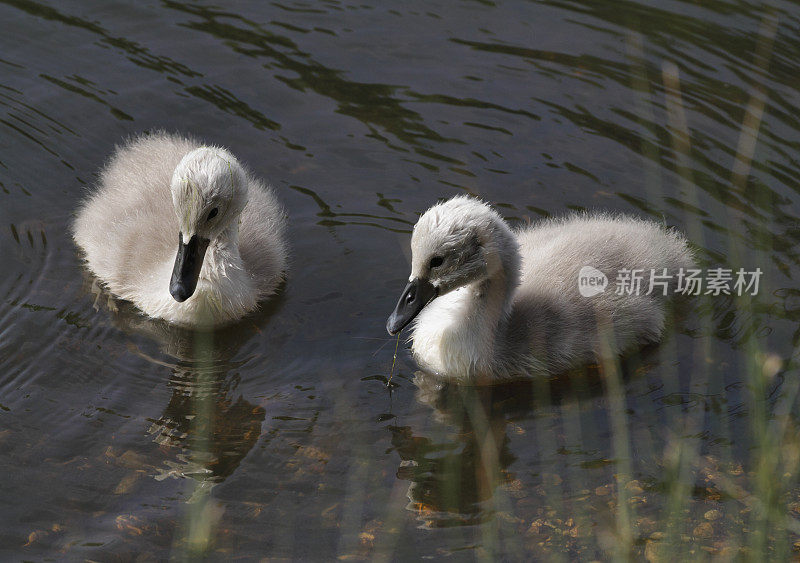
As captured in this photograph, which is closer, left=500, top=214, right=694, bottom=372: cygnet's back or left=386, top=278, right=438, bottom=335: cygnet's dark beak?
left=386, top=278, right=438, bottom=335: cygnet's dark beak

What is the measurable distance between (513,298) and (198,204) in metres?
1.61

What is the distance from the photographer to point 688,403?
17.9 ft

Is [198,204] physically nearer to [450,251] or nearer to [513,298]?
[450,251]

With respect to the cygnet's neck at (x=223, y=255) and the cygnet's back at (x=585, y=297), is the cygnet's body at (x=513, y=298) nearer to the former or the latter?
the cygnet's back at (x=585, y=297)

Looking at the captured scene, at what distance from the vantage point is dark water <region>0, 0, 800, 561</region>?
4.66 meters

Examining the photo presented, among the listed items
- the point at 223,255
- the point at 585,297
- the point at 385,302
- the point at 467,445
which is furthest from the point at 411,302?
the point at 223,255

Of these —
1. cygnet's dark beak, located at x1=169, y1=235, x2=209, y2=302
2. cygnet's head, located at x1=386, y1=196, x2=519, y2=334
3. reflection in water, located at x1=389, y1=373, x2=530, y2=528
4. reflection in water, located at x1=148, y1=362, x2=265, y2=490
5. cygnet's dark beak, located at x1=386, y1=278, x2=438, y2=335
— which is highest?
cygnet's head, located at x1=386, y1=196, x2=519, y2=334

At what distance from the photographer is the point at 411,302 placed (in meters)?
5.29

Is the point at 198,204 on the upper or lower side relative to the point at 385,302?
upper

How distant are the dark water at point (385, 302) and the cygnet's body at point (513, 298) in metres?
0.15

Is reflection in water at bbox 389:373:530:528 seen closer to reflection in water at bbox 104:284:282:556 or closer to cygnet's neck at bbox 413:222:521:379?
cygnet's neck at bbox 413:222:521:379

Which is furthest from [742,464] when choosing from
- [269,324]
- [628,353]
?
[269,324]

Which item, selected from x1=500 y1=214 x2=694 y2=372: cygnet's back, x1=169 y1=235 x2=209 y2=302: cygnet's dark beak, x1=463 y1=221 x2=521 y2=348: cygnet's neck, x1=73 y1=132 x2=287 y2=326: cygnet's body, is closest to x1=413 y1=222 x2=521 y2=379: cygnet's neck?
x1=463 y1=221 x2=521 y2=348: cygnet's neck

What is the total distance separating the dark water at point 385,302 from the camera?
184 inches
